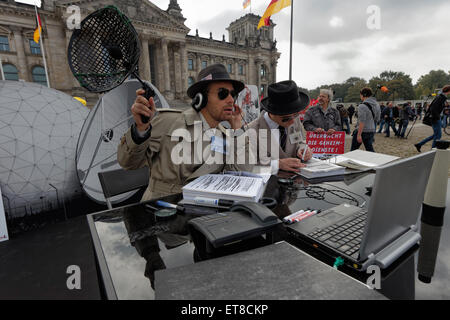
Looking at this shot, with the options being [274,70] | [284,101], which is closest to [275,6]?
[284,101]

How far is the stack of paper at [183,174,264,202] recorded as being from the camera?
1342 mm

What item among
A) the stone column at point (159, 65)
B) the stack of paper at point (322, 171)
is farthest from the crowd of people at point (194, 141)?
the stone column at point (159, 65)

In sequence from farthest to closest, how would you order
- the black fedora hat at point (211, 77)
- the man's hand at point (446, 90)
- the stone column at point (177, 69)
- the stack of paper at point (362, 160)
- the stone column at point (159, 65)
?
the stone column at point (177, 69) < the stone column at point (159, 65) < the man's hand at point (446, 90) < the stack of paper at point (362, 160) < the black fedora hat at point (211, 77)

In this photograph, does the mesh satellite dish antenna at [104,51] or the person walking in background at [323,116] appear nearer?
the mesh satellite dish antenna at [104,51]

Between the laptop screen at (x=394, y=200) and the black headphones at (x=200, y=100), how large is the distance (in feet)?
5.23

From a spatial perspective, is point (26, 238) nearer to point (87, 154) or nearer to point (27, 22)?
point (87, 154)

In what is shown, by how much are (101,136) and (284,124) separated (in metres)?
2.99

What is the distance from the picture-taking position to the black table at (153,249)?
756 millimetres

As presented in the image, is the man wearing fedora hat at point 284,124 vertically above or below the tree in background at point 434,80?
below

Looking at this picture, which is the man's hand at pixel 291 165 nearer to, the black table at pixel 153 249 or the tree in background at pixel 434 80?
the black table at pixel 153 249

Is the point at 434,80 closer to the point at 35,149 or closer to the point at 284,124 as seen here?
the point at 284,124

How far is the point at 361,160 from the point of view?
2.58m

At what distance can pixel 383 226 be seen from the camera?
826mm

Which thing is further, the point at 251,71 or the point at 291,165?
the point at 251,71
